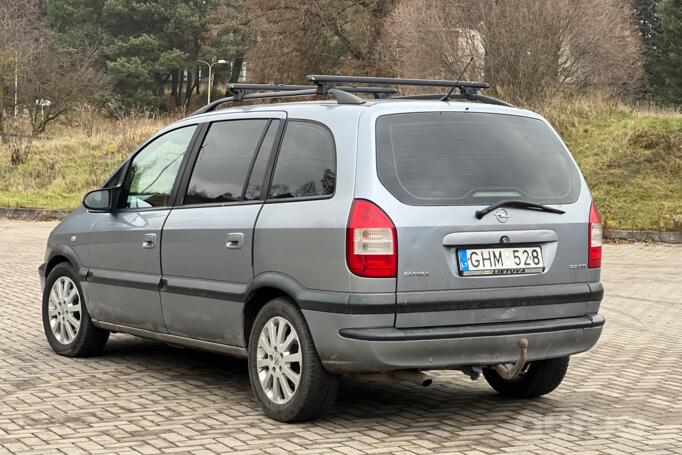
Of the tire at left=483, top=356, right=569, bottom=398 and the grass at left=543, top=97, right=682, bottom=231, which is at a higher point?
the grass at left=543, top=97, right=682, bottom=231

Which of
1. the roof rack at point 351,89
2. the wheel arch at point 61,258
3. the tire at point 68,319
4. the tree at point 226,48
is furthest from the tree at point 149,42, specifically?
the roof rack at point 351,89

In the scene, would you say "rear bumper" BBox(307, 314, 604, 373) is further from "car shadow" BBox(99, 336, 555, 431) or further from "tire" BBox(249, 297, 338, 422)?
"car shadow" BBox(99, 336, 555, 431)

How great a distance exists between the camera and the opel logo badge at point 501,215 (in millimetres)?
6273

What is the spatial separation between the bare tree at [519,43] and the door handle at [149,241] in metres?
21.8

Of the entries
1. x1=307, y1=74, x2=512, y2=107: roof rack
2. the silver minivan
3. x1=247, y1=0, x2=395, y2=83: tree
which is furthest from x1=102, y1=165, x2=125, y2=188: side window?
x1=247, y1=0, x2=395, y2=83: tree

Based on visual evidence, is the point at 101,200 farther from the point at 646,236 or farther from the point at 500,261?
the point at 646,236

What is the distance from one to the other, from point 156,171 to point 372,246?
2.36m

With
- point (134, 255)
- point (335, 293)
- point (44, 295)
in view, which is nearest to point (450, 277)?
point (335, 293)

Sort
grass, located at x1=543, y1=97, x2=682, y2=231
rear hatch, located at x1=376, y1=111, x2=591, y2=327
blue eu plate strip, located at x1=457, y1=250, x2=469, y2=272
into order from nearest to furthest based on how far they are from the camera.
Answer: rear hatch, located at x1=376, y1=111, x2=591, y2=327 < blue eu plate strip, located at x1=457, y1=250, x2=469, y2=272 < grass, located at x1=543, y1=97, x2=682, y2=231

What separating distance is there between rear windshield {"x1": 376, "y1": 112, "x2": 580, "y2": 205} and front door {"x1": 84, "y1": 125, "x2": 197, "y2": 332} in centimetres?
182

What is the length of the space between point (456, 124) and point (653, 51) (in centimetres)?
6676

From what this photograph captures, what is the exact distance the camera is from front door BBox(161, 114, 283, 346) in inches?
265

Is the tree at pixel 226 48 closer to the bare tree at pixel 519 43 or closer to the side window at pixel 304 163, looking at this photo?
the bare tree at pixel 519 43

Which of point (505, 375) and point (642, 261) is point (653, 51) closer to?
point (642, 261)
